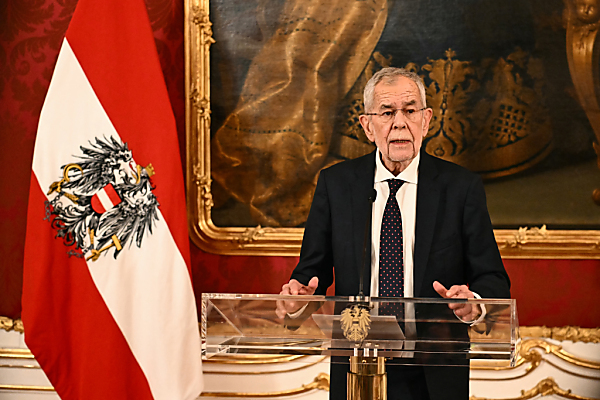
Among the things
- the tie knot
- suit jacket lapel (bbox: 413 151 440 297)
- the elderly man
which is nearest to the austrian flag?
the elderly man

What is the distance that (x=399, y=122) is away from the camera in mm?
1796

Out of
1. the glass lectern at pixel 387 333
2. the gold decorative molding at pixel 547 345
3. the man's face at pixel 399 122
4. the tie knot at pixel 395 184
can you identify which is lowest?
the gold decorative molding at pixel 547 345

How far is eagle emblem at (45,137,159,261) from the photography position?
2.41 metres

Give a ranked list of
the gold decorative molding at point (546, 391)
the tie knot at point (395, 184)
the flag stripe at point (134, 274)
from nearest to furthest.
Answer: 1. the tie knot at point (395, 184)
2. the flag stripe at point (134, 274)
3. the gold decorative molding at point (546, 391)

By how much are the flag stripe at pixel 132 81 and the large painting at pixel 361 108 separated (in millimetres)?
493

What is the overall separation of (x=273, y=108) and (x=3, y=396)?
7.31 ft

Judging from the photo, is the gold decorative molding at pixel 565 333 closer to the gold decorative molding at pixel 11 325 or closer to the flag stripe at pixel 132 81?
the flag stripe at pixel 132 81

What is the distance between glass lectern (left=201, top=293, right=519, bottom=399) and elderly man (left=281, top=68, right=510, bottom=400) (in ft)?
1.48

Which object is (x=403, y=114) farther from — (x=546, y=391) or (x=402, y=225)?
(x=546, y=391)

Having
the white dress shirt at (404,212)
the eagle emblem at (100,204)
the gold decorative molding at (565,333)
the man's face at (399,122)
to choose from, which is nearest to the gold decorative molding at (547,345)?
the gold decorative molding at (565,333)

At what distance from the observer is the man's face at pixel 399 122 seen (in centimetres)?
180

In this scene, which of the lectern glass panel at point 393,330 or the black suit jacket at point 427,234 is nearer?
the lectern glass panel at point 393,330

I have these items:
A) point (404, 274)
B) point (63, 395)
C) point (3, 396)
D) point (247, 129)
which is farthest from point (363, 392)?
point (3, 396)

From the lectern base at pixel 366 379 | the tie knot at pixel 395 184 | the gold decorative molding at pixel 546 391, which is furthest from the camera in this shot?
the gold decorative molding at pixel 546 391
